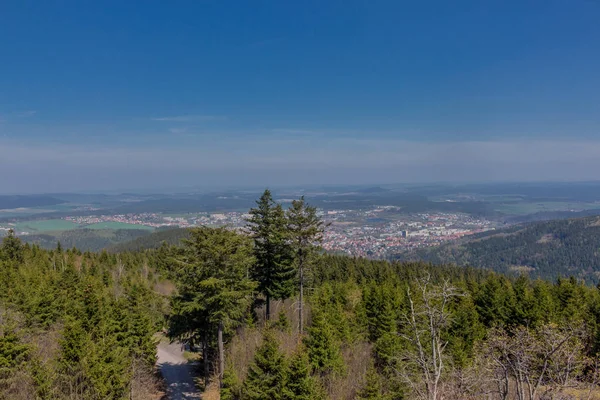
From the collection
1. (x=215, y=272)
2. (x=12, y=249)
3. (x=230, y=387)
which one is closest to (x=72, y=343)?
(x=215, y=272)

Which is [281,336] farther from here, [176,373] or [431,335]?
[431,335]

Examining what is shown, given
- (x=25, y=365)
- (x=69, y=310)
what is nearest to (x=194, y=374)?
(x=69, y=310)

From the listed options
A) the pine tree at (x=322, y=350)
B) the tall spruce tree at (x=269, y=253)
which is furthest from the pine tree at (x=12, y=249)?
the pine tree at (x=322, y=350)

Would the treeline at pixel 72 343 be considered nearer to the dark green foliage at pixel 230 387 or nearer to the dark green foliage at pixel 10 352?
the dark green foliage at pixel 10 352

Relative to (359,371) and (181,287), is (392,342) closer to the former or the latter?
(359,371)

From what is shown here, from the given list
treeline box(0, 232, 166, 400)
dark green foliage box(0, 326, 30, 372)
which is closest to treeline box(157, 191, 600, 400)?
treeline box(0, 232, 166, 400)

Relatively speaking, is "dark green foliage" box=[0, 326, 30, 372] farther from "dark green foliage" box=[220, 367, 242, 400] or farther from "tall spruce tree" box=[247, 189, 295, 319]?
"tall spruce tree" box=[247, 189, 295, 319]
